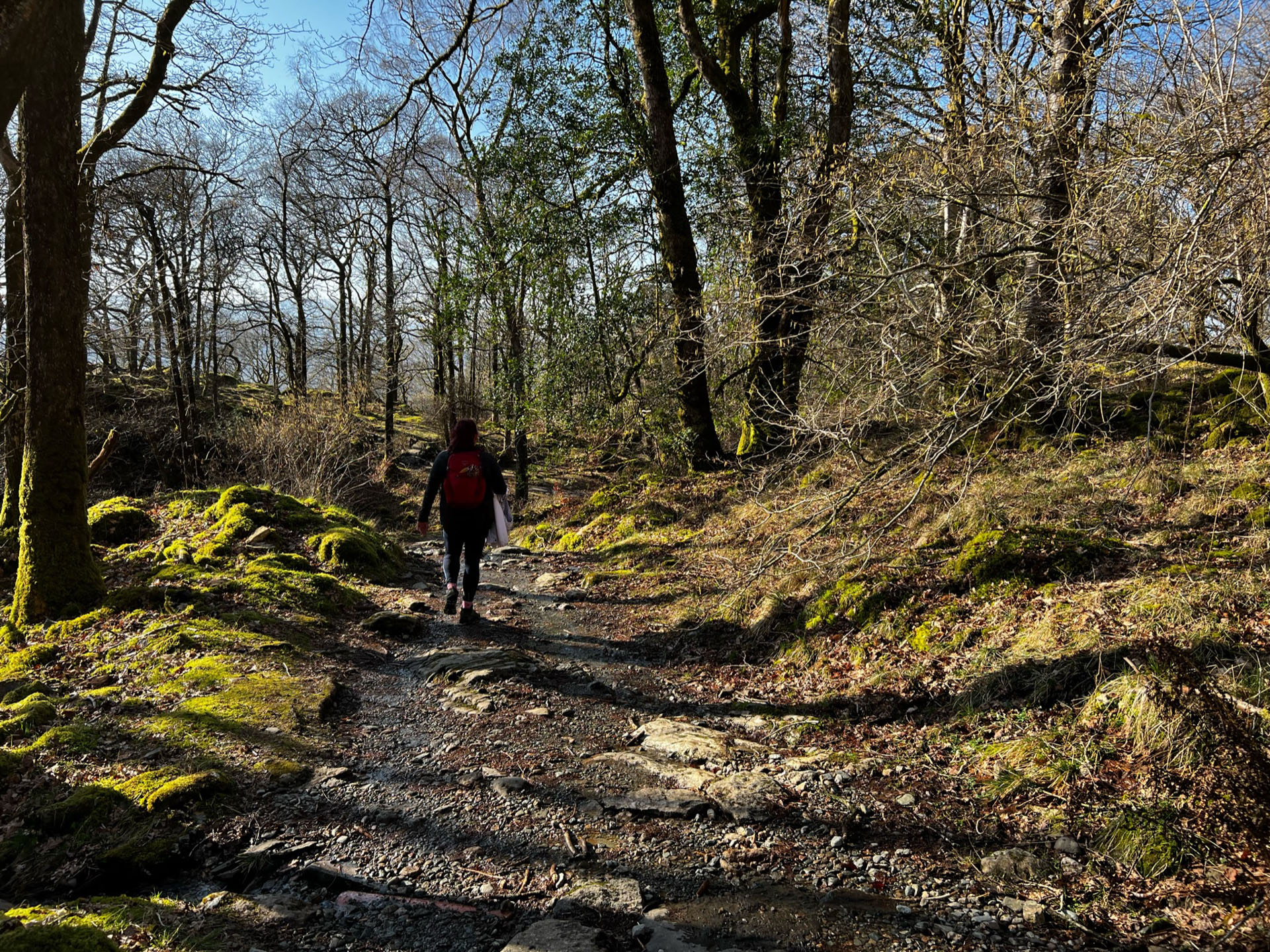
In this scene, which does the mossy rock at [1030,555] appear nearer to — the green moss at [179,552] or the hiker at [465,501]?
the hiker at [465,501]

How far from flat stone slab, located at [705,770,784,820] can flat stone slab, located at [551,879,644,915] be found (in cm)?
83

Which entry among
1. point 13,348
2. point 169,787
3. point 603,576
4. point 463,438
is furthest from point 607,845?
point 13,348

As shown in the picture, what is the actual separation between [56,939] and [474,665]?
401 cm

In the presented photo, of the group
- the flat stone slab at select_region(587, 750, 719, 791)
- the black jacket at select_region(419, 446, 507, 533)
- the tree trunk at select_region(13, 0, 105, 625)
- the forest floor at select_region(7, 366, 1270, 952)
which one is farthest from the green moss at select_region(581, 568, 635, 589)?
the tree trunk at select_region(13, 0, 105, 625)

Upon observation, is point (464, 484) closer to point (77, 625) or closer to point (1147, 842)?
point (77, 625)

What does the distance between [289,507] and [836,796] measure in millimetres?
9824

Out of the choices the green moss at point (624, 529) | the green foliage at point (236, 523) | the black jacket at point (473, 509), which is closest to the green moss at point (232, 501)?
the green foliage at point (236, 523)

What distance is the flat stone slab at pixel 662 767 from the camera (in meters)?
4.15

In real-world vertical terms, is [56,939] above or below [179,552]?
below

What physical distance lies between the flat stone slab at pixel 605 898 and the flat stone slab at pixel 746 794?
0.83 metres

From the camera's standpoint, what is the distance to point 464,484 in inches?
297

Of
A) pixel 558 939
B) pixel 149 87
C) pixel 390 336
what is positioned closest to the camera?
pixel 558 939

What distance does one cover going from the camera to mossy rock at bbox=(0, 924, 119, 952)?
6.72 feet

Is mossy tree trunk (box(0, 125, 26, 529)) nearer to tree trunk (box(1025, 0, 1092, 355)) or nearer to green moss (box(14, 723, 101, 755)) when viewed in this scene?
green moss (box(14, 723, 101, 755))
